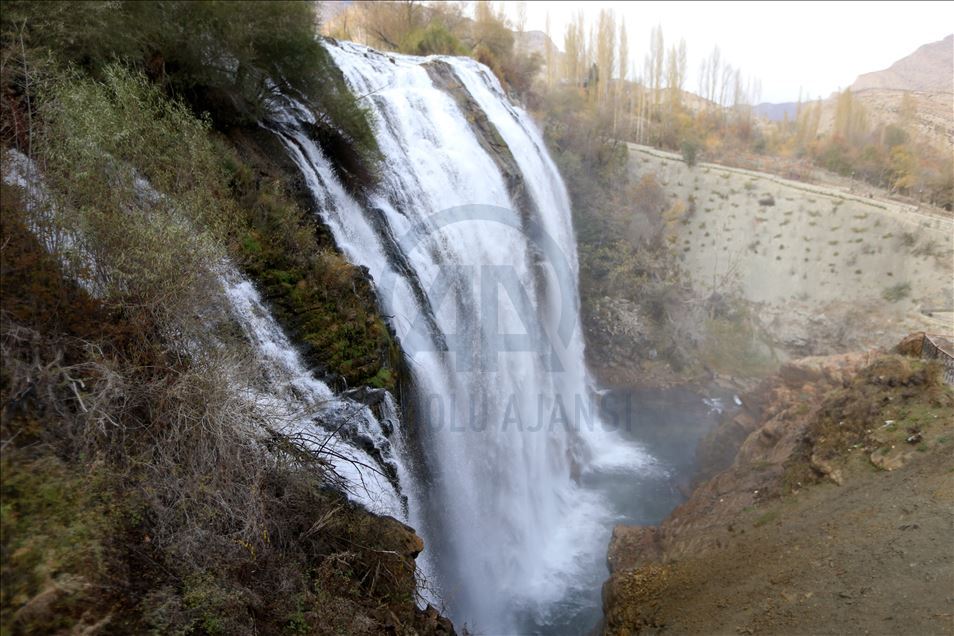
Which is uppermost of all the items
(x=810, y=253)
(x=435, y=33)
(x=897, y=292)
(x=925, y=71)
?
(x=435, y=33)

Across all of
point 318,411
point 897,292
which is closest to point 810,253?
point 897,292

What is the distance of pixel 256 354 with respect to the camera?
570 cm

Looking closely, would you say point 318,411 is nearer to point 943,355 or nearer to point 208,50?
point 208,50

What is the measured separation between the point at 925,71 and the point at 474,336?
994 inches

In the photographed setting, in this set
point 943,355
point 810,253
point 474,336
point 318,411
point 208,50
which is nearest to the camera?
point 318,411

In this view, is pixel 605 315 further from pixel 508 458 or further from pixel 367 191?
pixel 367 191

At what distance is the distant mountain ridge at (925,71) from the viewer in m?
20.4

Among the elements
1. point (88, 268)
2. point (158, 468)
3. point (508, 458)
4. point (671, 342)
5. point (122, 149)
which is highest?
point (122, 149)

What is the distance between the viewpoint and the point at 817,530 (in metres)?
7.57

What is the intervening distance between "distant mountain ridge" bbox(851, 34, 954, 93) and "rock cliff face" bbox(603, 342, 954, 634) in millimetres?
17469

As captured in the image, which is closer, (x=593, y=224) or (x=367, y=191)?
(x=367, y=191)

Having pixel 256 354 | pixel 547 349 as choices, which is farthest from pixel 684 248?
pixel 256 354

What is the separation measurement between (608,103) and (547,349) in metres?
23.9

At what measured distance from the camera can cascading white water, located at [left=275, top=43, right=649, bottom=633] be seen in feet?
28.1
